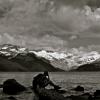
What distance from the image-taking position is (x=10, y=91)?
49.1m

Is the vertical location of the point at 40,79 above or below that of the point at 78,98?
above

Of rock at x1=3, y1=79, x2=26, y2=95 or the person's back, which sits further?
rock at x1=3, y1=79, x2=26, y2=95

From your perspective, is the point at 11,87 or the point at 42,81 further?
the point at 11,87

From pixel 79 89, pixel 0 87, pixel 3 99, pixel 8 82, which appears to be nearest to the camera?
pixel 3 99

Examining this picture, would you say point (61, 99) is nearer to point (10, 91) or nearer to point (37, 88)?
point (37, 88)

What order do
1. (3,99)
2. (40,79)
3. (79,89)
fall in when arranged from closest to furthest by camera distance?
(40,79)
(3,99)
(79,89)

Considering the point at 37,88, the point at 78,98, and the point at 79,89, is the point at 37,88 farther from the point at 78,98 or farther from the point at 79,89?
Result: the point at 79,89

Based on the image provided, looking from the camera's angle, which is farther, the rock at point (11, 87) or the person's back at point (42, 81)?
the rock at point (11, 87)

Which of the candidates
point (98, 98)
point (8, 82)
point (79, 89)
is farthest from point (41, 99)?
point (79, 89)

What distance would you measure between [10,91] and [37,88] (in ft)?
82.9

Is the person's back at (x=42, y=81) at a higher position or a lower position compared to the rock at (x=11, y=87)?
higher

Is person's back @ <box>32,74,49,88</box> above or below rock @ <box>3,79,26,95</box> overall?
above

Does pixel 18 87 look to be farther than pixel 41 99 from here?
Yes

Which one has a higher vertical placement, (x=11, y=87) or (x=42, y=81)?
(x=42, y=81)
